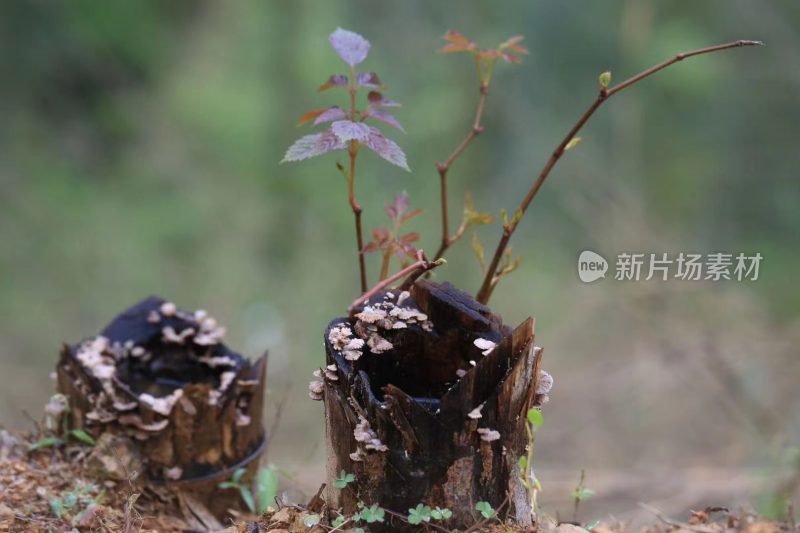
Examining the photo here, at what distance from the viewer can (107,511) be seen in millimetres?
1745

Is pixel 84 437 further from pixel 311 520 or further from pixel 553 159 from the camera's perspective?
pixel 553 159

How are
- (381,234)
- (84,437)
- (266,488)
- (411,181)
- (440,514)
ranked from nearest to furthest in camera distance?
(440,514)
(381,234)
(84,437)
(266,488)
(411,181)

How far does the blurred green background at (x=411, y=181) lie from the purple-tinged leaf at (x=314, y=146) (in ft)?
14.7

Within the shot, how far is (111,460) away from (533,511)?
110 cm

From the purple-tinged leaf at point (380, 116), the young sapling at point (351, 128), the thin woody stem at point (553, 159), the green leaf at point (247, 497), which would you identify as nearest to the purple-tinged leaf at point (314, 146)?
the young sapling at point (351, 128)

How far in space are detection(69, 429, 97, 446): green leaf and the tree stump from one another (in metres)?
0.02

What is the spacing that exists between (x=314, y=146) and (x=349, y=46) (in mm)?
303

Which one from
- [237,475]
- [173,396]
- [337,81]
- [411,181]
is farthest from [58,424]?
[411,181]

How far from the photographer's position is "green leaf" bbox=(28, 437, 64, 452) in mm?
2031

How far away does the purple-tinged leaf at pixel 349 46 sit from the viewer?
1.64 m

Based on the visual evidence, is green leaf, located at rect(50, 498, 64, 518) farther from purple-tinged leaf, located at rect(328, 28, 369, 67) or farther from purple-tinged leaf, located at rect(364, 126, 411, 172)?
purple-tinged leaf, located at rect(328, 28, 369, 67)

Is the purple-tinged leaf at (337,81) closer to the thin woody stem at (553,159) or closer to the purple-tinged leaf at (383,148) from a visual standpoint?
the purple-tinged leaf at (383,148)

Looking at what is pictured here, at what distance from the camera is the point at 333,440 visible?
1476mm

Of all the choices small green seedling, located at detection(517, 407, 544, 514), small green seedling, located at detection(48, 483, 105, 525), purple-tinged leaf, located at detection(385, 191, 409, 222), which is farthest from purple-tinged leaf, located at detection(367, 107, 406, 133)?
small green seedling, located at detection(48, 483, 105, 525)
